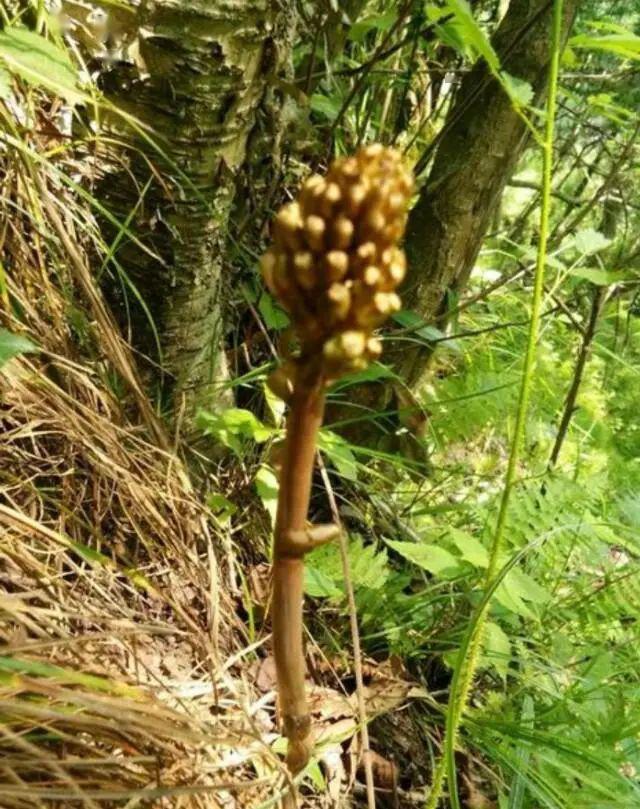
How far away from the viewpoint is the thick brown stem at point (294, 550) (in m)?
0.72

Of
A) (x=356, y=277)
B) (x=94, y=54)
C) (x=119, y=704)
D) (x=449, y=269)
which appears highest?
(x=94, y=54)

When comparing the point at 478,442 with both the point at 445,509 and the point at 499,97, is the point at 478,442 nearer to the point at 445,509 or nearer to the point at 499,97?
the point at 445,509

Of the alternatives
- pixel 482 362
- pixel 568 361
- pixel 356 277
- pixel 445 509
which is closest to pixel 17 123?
pixel 356 277

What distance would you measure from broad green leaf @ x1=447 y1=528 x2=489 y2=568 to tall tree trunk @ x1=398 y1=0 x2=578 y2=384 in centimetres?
63

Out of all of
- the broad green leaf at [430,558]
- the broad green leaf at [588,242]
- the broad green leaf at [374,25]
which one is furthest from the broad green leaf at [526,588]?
the broad green leaf at [374,25]

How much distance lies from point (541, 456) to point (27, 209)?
5.75 ft

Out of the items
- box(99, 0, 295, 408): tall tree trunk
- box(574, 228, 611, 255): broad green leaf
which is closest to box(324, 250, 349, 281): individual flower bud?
box(99, 0, 295, 408): tall tree trunk

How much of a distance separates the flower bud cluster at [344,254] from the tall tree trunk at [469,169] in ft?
4.01

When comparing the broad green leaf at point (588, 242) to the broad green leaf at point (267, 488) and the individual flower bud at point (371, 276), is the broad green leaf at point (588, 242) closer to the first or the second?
the broad green leaf at point (267, 488)

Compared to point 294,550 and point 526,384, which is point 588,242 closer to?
point 526,384

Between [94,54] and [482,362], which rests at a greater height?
[94,54]

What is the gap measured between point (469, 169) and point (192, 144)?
29.1 inches

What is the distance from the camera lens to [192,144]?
135 cm

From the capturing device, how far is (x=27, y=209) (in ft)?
4.26
